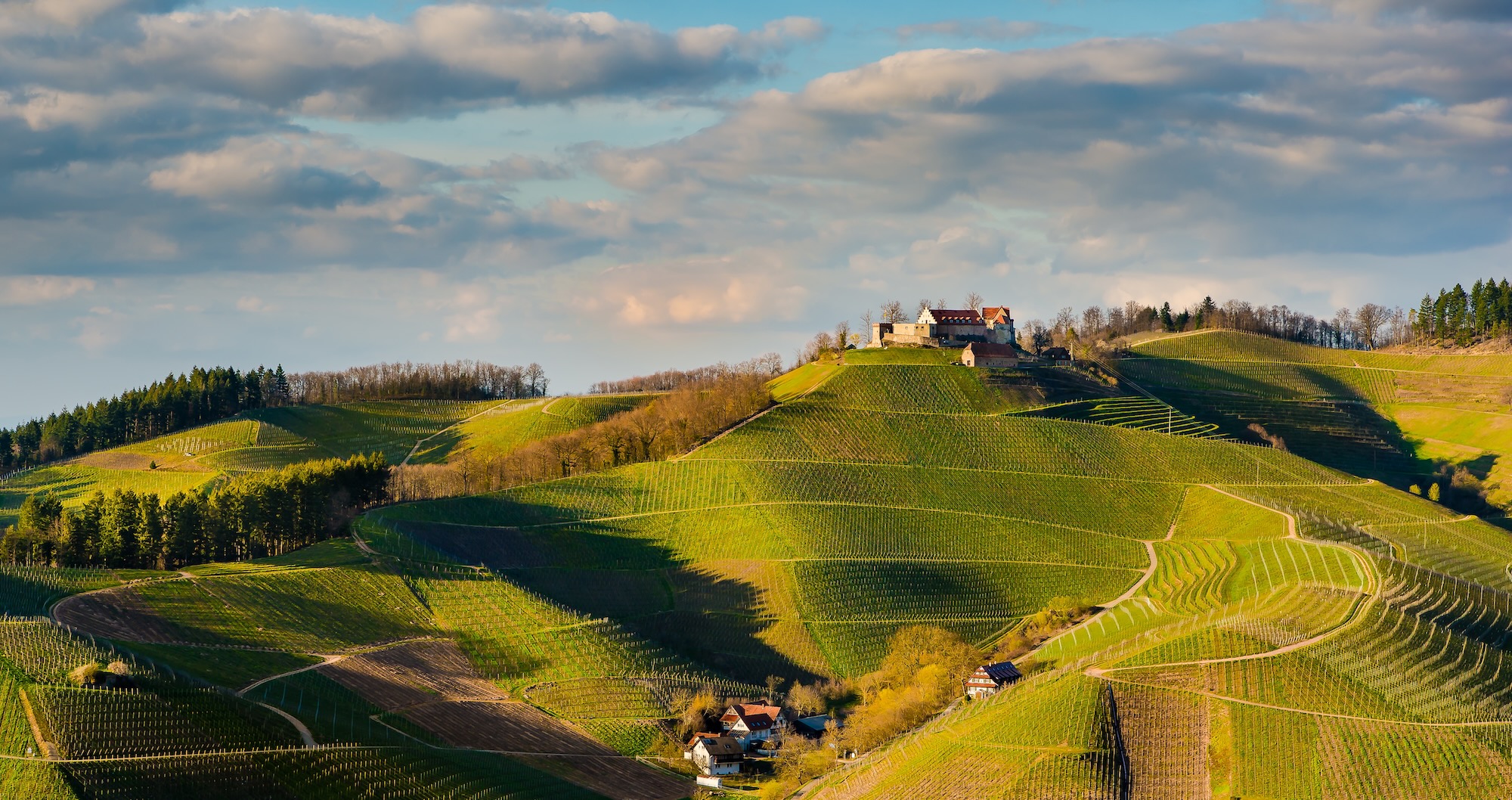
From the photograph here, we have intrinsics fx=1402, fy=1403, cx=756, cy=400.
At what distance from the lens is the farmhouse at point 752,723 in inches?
3228

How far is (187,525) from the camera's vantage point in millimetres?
98625

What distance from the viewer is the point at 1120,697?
7112 cm

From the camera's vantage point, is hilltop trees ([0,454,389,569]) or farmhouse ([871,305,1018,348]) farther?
farmhouse ([871,305,1018,348])

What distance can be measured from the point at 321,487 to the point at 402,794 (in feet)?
170

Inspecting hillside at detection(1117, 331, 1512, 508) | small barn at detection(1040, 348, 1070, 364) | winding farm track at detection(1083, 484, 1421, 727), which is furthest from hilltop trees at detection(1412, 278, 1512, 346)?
winding farm track at detection(1083, 484, 1421, 727)

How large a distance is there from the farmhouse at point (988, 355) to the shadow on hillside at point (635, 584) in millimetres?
49644

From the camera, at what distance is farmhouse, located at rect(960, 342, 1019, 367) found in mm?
148625

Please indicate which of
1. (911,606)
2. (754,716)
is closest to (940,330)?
(911,606)

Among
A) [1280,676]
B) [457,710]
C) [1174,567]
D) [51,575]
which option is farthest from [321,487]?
[1280,676]

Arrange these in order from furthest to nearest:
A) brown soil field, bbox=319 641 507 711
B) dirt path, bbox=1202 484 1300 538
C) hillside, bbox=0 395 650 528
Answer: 1. hillside, bbox=0 395 650 528
2. dirt path, bbox=1202 484 1300 538
3. brown soil field, bbox=319 641 507 711

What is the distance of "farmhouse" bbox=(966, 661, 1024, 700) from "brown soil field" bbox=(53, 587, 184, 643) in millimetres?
44512

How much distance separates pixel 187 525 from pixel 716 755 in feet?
145

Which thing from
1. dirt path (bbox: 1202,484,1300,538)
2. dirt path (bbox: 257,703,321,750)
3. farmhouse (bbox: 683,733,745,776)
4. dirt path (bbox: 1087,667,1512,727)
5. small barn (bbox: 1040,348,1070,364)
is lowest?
farmhouse (bbox: 683,733,745,776)

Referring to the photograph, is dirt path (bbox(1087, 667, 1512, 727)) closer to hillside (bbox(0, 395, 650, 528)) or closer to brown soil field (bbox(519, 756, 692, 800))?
brown soil field (bbox(519, 756, 692, 800))
